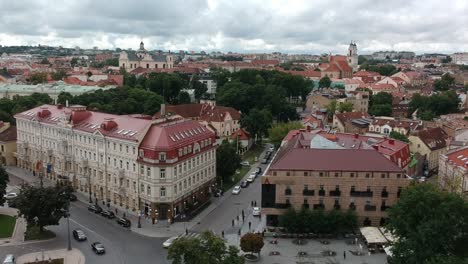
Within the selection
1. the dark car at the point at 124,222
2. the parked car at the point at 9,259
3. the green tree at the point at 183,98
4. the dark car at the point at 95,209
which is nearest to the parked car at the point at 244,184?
the dark car at the point at 124,222

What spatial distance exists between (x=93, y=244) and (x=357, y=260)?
25341 millimetres

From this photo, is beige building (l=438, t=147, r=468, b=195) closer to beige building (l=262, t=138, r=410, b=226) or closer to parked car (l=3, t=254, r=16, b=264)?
beige building (l=262, t=138, r=410, b=226)

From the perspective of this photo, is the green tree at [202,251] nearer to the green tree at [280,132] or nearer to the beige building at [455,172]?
the beige building at [455,172]

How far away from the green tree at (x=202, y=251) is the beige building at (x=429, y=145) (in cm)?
5102

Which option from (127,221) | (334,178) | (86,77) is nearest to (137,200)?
(127,221)

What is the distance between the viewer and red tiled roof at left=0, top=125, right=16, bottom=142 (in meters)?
80.1

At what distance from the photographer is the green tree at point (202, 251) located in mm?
35562

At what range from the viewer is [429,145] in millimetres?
77188

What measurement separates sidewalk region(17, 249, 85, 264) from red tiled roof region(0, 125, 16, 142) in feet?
135

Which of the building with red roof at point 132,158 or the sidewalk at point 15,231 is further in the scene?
the building with red roof at point 132,158

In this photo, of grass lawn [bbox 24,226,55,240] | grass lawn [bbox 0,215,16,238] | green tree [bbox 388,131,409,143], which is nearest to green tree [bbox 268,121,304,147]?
green tree [bbox 388,131,409,143]

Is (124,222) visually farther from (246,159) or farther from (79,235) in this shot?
(246,159)

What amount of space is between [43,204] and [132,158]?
1240cm

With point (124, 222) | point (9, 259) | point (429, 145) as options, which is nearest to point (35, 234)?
point (9, 259)
